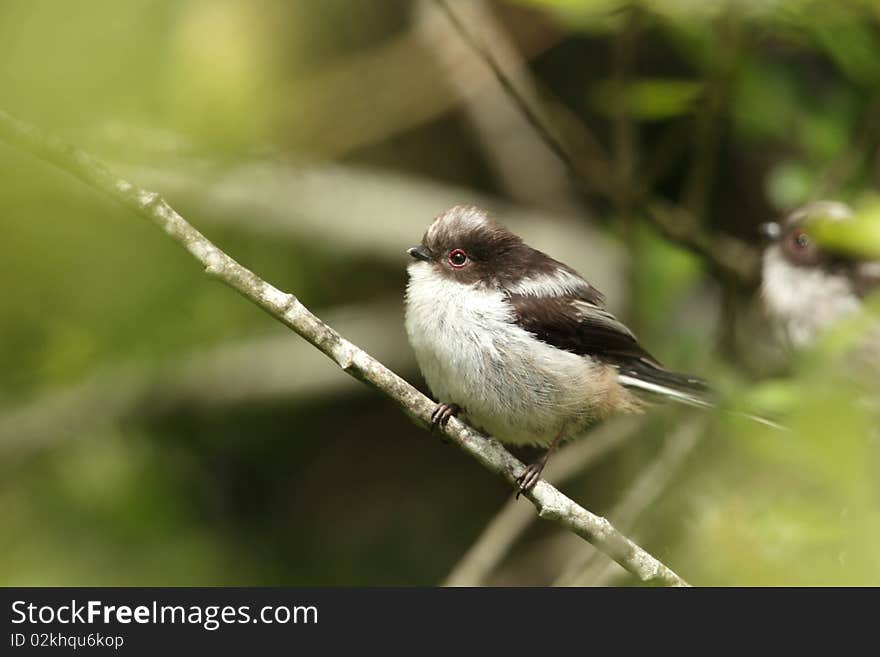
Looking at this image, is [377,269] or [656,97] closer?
[656,97]

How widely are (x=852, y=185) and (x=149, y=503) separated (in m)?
4.20

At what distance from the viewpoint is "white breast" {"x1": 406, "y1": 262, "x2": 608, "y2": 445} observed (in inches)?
149

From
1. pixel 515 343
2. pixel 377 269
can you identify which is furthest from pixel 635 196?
pixel 377 269

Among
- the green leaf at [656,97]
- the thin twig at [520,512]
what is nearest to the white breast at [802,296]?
the thin twig at [520,512]

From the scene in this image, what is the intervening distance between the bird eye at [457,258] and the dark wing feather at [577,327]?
0.24 meters

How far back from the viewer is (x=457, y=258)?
4.08 m

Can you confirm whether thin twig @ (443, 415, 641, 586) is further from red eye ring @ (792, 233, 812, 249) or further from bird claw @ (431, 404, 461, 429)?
bird claw @ (431, 404, 461, 429)

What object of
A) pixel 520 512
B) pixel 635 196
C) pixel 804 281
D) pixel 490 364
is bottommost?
pixel 490 364

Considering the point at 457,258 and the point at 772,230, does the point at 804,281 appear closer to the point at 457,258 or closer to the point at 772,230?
the point at 772,230

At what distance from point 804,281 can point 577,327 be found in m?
2.61

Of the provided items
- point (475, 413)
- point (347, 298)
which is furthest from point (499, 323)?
point (347, 298)

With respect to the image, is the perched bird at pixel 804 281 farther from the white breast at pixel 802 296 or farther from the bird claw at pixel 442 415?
the bird claw at pixel 442 415

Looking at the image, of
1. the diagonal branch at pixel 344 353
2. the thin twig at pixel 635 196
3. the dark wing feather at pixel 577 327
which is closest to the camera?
the diagonal branch at pixel 344 353

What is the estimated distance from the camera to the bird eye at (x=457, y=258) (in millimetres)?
4074
